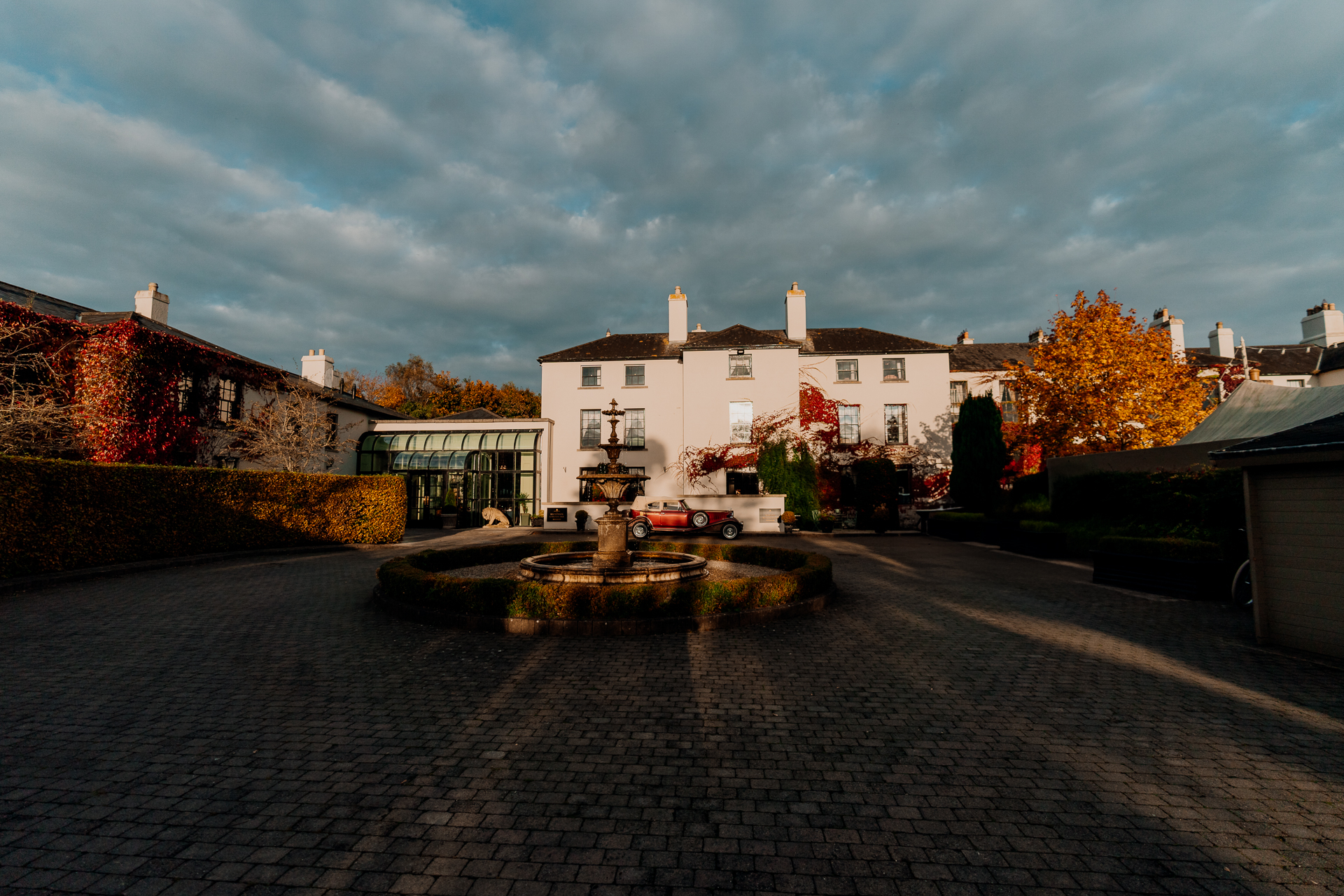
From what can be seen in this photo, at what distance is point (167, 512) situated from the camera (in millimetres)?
13750

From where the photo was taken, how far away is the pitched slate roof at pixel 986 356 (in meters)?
35.6

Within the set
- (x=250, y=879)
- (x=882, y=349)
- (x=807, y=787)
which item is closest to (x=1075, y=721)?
(x=807, y=787)

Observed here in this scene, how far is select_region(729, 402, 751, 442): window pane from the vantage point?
29516mm

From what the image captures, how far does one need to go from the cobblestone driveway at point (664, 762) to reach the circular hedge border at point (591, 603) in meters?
0.46

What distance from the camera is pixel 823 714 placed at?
4.93 meters

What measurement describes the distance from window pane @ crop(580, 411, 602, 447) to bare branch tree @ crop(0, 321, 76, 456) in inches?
755

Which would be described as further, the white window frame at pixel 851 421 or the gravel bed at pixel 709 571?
the white window frame at pixel 851 421

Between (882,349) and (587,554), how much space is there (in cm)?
2384

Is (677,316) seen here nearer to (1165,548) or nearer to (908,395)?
(908,395)

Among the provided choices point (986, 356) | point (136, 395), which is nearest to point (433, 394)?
point (136, 395)

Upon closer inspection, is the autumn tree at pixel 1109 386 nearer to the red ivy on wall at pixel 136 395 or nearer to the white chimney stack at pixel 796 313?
the white chimney stack at pixel 796 313

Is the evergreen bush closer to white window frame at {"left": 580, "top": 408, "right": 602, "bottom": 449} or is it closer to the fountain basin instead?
white window frame at {"left": 580, "top": 408, "right": 602, "bottom": 449}

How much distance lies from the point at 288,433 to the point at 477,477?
9.07 meters

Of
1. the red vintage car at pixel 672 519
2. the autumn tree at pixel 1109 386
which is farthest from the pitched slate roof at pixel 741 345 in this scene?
the red vintage car at pixel 672 519
